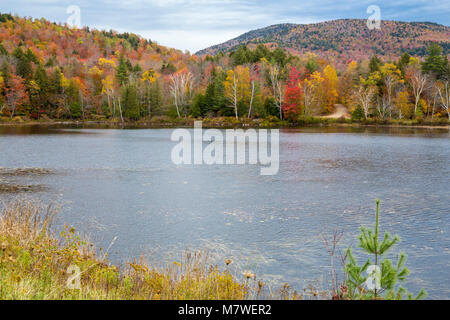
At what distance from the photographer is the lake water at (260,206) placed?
10383 mm

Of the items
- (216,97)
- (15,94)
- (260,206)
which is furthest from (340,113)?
(260,206)

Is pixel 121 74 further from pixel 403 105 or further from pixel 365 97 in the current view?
pixel 403 105

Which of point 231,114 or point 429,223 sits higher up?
point 231,114

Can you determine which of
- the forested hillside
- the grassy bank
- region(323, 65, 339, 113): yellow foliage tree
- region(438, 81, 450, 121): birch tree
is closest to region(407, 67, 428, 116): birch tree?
the forested hillside

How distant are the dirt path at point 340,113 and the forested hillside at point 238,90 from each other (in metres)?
1.25

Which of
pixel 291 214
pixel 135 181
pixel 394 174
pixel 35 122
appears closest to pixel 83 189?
pixel 135 181

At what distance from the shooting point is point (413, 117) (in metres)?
68.2

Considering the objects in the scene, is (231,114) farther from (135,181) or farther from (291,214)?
(291,214)

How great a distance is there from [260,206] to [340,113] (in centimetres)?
6574

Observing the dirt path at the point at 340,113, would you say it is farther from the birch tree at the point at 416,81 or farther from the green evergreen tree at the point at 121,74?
the green evergreen tree at the point at 121,74

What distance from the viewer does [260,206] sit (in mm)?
15398

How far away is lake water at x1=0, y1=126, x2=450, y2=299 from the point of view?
34.1 feet

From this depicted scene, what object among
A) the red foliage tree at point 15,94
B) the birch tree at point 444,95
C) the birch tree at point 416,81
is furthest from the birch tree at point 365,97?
the red foliage tree at point 15,94
